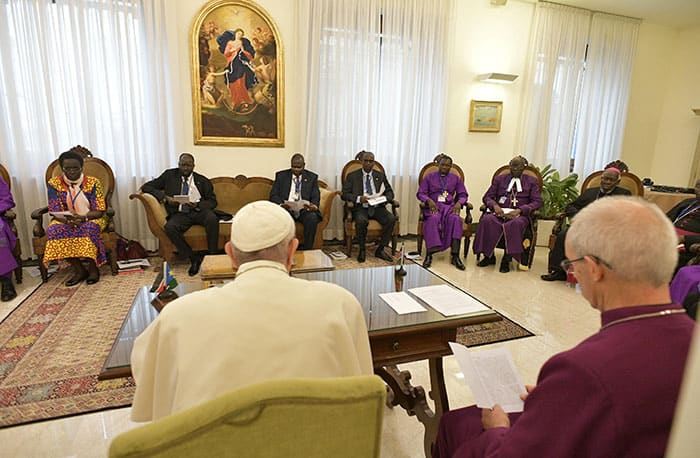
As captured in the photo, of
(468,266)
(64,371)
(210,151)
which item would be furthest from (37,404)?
(468,266)

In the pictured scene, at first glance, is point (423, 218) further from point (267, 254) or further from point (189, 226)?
point (267, 254)

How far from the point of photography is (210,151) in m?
4.80

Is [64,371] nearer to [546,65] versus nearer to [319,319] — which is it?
[319,319]

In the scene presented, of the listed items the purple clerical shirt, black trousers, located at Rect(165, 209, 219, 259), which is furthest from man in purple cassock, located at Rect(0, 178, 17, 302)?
the purple clerical shirt

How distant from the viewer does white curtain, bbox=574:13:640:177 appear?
19.8 ft

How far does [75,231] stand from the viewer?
11.9 feet

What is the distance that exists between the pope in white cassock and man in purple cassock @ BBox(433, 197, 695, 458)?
46cm

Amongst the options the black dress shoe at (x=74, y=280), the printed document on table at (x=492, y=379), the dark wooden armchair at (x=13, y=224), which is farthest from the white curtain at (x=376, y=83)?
the printed document on table at (x=492, y=379)

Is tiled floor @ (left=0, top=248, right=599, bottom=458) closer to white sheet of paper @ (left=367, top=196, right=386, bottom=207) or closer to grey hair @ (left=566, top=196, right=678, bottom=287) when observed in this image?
white sheet of paper @ (left=367, top=196, right=386, bottom=207)

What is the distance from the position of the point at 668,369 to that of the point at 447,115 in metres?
5.29

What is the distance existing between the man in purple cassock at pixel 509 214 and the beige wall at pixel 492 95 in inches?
47.3

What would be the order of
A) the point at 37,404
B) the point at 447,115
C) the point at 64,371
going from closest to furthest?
the point at 37,404
the point at 64,371
the point at 447,115

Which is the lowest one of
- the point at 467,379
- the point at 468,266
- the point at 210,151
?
the point at 468,266

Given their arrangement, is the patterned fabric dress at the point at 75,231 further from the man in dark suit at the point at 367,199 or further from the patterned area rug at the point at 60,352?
the man in dark suit at the point at 367,199
